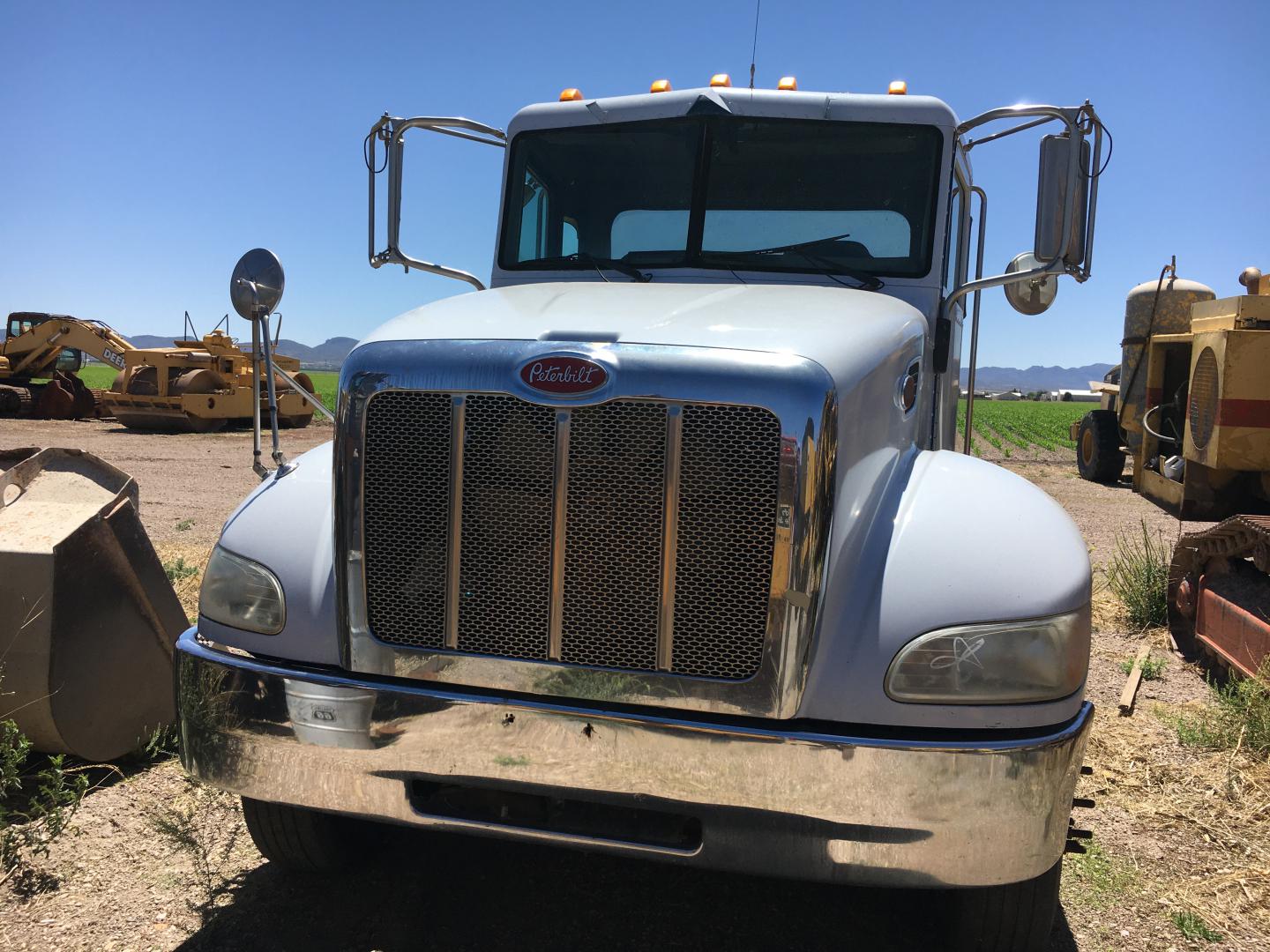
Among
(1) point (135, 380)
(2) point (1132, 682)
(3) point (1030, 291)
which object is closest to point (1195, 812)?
(2) point (1132, 682)

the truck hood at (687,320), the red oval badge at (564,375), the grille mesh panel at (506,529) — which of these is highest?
the truck hood at (687,320)

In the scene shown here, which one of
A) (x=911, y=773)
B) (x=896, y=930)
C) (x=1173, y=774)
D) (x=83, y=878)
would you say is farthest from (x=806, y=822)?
(x=1173, y=774)

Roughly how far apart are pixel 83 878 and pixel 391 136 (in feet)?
10.1

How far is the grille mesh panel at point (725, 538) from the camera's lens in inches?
92.4

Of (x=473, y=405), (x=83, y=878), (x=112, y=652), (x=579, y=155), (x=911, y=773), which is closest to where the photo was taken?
(x=911, y=773)

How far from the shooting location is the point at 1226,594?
5.25m

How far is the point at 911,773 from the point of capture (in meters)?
2.28

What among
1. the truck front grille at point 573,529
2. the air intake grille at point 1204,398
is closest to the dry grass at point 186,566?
the truck front grille at point 573,529

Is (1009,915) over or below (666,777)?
below

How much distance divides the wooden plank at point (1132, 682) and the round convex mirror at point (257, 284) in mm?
4294

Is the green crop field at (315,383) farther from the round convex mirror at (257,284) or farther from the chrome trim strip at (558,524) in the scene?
the chrome trim strip at (558,524)

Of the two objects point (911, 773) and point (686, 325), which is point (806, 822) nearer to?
point (911, 773)

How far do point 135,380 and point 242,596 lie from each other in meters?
21.5

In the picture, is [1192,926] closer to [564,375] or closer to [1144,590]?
[564,375]
